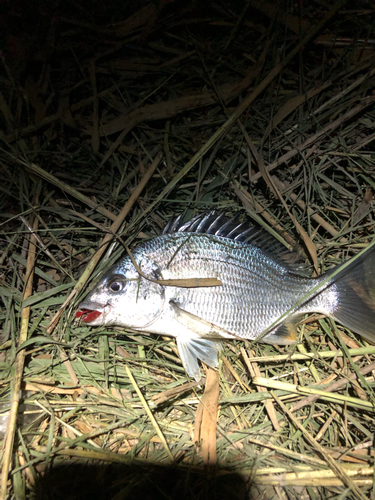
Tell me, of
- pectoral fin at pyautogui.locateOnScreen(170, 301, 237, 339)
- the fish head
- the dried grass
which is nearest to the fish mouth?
the fish head

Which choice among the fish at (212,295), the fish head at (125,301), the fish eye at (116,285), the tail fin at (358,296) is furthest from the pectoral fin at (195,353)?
the tail fin at (358,296)

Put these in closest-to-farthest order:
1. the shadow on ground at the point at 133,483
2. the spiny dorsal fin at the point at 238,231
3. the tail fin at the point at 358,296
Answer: the shadow on ground at the point at 133,483 < the tail fin at the point at 358,296 < the spiny dorsal fin at the point at 238,231

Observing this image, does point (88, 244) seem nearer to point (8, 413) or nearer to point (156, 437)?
point (8, 413)

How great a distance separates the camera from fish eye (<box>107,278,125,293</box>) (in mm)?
1734

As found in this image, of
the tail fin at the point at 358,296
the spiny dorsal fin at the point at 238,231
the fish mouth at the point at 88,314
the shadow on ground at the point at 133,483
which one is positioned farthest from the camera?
the spiny dorsal fin at the point at 238,231

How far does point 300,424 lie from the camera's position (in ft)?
5.50

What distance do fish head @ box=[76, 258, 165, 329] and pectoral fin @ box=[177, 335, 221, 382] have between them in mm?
275

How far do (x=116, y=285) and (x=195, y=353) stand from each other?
2.26 feet

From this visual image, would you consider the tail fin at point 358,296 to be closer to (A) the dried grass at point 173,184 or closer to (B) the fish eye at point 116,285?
(A) the dried grass at point 173,184

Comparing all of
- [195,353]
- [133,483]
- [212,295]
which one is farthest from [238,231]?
[133,483]

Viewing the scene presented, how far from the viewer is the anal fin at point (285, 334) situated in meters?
1.87

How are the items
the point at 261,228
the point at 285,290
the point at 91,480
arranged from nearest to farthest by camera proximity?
1. the point at 91,480
2. the point at 285,290
3. the point at 261,228

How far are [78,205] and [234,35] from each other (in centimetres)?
169

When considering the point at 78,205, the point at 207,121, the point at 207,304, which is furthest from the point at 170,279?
the point at 207,121
